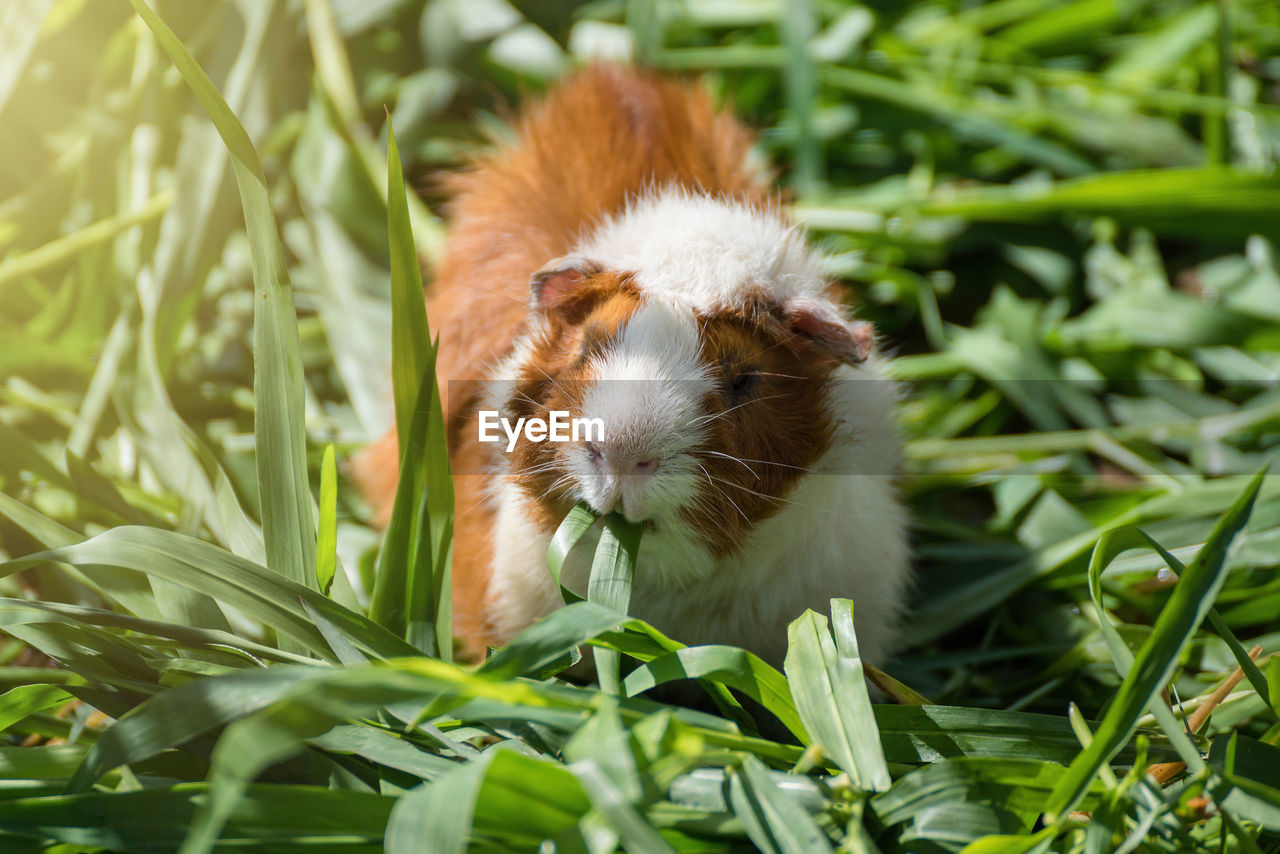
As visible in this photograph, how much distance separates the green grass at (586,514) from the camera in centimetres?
130

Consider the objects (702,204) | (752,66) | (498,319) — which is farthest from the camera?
(752,66)

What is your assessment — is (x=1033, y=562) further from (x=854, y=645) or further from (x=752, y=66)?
(x=752, y=66)

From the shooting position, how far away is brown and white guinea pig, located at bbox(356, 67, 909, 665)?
5.11ft

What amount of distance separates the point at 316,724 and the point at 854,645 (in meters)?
0.86

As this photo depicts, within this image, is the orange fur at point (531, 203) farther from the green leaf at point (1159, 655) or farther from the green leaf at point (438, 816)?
the green leaf at point (1159, 655)

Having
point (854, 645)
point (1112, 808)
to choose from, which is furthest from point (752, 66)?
point (1112, 808)

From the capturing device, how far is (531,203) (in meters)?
2.27

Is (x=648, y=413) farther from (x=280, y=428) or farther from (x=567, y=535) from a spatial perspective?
(x=280, y=428)

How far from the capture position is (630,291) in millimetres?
1691

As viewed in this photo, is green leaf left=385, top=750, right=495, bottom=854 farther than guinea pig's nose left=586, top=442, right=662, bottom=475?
No

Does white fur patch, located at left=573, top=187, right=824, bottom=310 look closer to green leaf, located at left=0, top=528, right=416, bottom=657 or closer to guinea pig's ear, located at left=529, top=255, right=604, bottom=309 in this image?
guinea pig's ear, located at left=529, top=255, right=604, bottom=309

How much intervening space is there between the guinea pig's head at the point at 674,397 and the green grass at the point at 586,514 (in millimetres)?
143

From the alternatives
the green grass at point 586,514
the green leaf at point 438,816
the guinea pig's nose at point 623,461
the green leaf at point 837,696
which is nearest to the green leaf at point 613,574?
the green grass at point 586,514

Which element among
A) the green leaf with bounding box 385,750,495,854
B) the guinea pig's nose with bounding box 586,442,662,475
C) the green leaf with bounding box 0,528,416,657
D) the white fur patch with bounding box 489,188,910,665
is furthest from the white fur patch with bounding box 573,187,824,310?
the green leaf with bounding box 385,750,495,854
